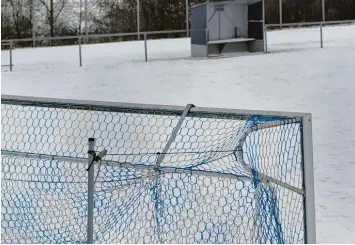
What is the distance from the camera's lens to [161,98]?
10.8 meters

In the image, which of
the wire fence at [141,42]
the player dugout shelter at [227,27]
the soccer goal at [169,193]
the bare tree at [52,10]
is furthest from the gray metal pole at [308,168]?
the bare tree at [52,10]

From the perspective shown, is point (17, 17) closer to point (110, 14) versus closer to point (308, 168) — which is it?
point (110, 14)

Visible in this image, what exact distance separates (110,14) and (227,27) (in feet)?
25.8

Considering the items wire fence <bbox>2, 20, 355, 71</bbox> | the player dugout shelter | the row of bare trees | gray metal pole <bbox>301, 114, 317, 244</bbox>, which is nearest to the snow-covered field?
wire fence <bbox>2, 20, 355, 71</bbox>

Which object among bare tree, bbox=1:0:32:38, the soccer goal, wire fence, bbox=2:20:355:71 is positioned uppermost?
bare tree, bbox=1:0:32:38

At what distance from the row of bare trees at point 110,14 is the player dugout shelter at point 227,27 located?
278 inches

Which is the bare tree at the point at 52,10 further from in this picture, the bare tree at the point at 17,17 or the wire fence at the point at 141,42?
the wire fence at the point at 141,42

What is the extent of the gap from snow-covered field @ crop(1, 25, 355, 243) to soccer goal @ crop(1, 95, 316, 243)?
0.51m

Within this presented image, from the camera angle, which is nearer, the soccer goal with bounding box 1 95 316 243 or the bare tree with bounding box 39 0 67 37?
the soccer goal with bounding box 1 95 316 243

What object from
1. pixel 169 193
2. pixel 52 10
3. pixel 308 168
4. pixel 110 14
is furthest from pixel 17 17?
pixel 308 168

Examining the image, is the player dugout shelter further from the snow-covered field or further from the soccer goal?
the soccer goal

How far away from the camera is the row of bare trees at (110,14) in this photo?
23000mm

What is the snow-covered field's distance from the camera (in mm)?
5902

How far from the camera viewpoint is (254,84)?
11.8 m
